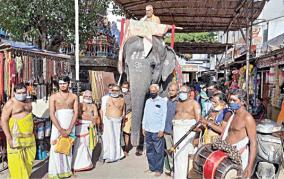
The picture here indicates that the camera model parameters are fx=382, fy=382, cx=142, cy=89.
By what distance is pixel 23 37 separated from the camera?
49.0 ft

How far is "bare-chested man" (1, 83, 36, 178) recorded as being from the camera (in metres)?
5.13

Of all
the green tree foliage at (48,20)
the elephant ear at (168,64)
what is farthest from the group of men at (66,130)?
the green tree foliage at (48,20)

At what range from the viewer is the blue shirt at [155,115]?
19.4ft

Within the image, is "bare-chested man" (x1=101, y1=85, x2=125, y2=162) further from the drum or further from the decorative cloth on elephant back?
the drum

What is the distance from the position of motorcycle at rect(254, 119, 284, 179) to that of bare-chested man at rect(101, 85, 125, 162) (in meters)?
3.22

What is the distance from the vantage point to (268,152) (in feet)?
13.7

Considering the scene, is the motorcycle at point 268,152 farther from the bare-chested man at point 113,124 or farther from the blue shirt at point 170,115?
the bare-chested man at point 113,124

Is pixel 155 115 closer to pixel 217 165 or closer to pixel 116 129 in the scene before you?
pixel 116 129

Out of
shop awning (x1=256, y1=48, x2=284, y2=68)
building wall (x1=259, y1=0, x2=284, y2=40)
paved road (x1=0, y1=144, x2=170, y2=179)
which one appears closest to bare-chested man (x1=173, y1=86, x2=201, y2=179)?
paved road (x1=0, y1=144, x2=170, y2=179)

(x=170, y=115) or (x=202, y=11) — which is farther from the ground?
(x=202, y=11)

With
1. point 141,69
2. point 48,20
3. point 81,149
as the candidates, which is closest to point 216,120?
point 141,69

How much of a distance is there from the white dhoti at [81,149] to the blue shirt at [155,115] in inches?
42.8

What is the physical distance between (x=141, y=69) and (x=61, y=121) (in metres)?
1.88

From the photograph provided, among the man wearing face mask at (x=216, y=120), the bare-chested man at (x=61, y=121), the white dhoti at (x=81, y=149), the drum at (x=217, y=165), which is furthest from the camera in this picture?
the white dhoti at (x=81, y=149)
